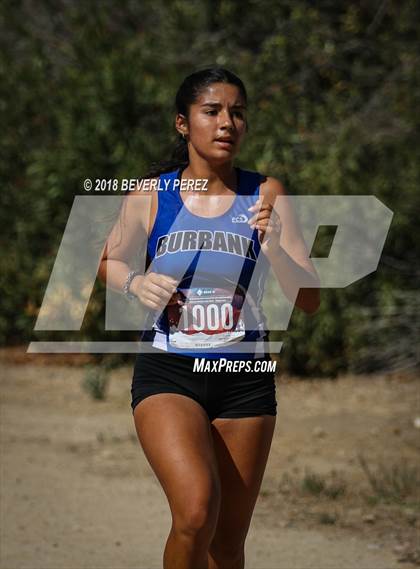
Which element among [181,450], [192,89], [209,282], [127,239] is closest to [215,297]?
[209,282]

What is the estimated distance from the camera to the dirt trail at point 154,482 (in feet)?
20.1

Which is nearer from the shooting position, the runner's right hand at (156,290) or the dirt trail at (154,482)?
the runner's right hand at (156,290)

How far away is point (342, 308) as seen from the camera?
1054 cm

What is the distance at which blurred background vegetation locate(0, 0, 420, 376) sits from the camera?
1046 cm

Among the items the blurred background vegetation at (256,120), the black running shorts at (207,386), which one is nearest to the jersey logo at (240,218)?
the black running shorts at (207,386)

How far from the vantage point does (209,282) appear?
408 cm

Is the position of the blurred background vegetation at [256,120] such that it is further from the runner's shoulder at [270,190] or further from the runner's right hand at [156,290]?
the runner's right hand at [156,290]

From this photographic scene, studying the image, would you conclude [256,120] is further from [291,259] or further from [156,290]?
[156,290]

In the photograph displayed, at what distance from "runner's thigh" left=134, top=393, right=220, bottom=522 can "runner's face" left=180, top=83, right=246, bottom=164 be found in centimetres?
88

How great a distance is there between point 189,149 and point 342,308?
6381 mm

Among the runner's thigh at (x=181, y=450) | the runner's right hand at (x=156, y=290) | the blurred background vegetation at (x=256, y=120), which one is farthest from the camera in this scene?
the blurred background vegetation at (x=256, y=120)

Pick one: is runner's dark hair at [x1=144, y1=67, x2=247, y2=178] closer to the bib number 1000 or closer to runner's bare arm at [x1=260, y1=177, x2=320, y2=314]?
runner's bare arm at [x1=260, y1=177, x2=320, y2=314]

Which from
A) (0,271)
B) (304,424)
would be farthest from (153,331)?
(0,271)

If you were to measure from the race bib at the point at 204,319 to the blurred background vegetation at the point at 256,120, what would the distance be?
6.28m
